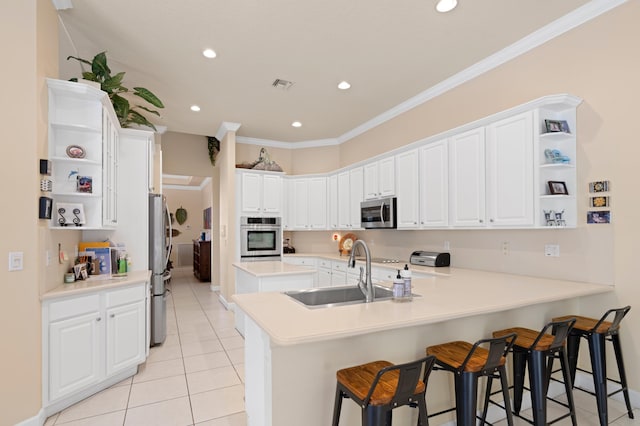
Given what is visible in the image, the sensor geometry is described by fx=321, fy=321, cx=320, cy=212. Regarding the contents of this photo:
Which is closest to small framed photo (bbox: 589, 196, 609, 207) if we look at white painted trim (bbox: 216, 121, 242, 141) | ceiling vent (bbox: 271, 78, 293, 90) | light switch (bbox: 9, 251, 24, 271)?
ceiling vent (bbox: 271, 78, 293, 90)

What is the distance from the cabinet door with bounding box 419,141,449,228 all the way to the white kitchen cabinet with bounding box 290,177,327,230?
247 cm

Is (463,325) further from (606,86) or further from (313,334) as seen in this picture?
(606,86)

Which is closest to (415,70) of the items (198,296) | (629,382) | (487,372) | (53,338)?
(487,372)

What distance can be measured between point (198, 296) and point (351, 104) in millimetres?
4954

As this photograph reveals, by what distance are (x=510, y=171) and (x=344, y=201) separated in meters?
3.03

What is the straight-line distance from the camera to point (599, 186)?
8.49 ft

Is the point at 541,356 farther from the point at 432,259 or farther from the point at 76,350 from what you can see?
the point at 76,350

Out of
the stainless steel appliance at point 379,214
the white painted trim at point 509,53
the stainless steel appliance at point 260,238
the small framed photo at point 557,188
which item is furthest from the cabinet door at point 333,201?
the small framed photo at point 557,188

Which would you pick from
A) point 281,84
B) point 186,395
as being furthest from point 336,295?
point 281,84

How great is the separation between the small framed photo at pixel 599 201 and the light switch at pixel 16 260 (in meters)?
4.33

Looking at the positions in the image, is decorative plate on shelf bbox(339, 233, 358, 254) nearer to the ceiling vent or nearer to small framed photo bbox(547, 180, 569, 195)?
the ceiling vent

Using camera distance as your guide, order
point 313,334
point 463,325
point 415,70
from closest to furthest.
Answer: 1. point 313,334
2. point 463,325
3. point 415,70

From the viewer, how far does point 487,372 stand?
1759 millimetres

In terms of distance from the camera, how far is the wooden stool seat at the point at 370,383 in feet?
4.70
